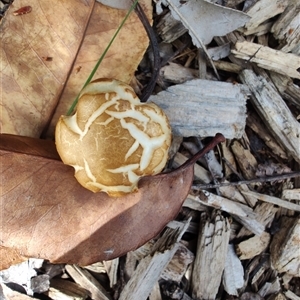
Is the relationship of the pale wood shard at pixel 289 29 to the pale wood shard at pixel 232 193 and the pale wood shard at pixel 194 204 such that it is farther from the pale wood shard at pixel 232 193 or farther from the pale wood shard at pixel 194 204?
the pale wood shard at pixel 194 204

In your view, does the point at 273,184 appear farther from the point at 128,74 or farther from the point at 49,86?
the point at 49,86

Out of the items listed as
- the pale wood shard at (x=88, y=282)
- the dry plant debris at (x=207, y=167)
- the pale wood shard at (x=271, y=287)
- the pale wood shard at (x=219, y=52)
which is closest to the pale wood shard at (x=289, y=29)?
the dry plant debris at (x=207, y=167)

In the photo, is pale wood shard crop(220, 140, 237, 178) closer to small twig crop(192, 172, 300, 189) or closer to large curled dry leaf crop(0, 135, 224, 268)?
small twig crop(192, 172, 300, 189)

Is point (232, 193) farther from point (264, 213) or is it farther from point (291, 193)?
point (291, 193)

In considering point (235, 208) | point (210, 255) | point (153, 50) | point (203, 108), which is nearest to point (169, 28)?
point (153, 50)

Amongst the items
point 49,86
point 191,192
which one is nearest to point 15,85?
point 49,86
